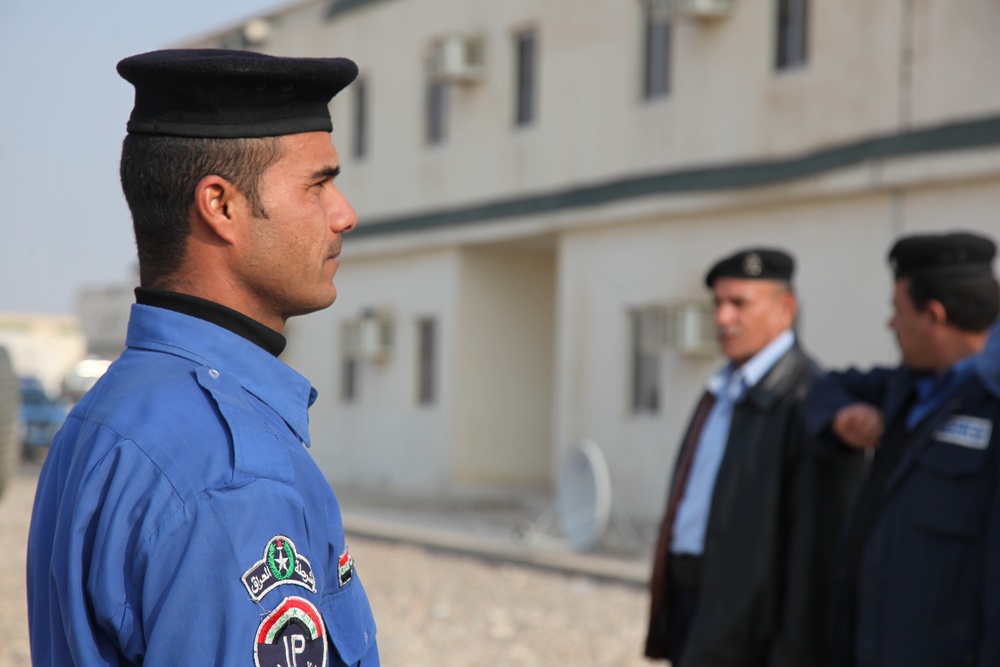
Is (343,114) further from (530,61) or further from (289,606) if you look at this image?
(289,606)

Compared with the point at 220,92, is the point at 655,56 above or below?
above

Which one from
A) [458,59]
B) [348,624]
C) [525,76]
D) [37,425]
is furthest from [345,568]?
[37,425]

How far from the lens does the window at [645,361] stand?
14219 mm

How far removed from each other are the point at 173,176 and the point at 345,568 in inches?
22.5

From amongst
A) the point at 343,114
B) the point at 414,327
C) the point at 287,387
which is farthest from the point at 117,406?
the point at 343,114

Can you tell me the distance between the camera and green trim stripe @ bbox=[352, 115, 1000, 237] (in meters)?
10.9

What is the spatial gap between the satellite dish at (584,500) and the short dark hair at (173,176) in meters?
10.8

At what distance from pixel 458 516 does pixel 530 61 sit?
18.5 feet

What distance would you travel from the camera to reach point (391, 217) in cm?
1909

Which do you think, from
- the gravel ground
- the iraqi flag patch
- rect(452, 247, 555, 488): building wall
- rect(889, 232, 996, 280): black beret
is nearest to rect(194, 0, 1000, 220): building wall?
rect(452, 247, 555, 488): building wall

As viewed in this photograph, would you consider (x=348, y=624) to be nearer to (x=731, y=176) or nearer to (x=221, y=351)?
(x=221, y=351)

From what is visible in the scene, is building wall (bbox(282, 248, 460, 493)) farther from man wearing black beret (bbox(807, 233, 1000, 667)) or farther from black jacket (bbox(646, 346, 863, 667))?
man wearing black beret (bbox(807, 233, 1000, 667))

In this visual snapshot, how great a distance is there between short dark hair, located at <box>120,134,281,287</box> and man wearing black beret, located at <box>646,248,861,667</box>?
3.10 metres

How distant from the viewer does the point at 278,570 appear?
1592 mm
